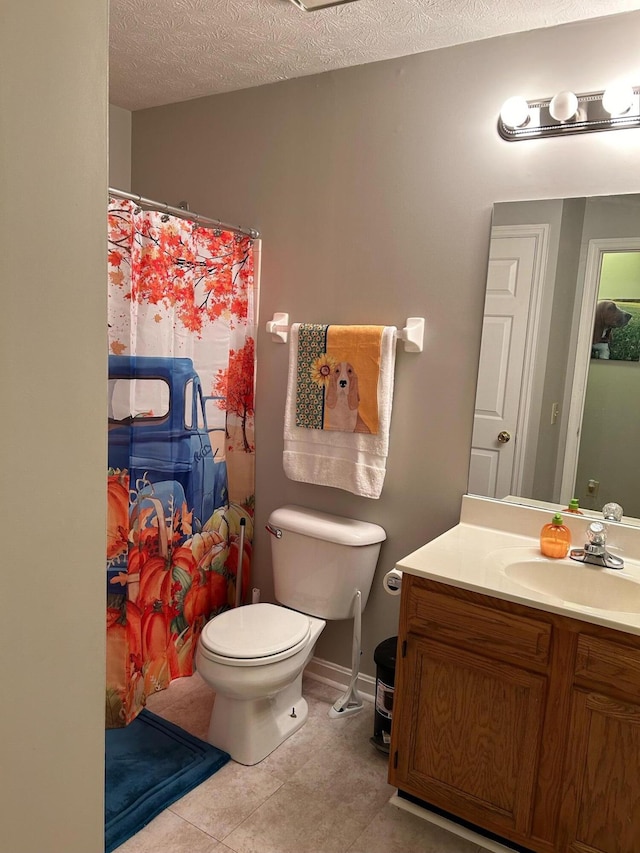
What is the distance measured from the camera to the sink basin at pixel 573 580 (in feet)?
6.00

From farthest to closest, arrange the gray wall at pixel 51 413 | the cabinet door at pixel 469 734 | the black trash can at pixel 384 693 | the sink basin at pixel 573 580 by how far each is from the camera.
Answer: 1. the black trash can at pixel 384 693
2. the sink basin at pixel 573 580
3. the cabinet door at pixel 469 734
4. the gray wall at pixel 51 413

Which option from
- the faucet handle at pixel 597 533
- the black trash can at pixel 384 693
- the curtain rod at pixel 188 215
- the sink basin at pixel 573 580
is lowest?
the black trash can at pixel 384 693

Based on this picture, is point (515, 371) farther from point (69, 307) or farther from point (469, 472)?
point (69, 307)

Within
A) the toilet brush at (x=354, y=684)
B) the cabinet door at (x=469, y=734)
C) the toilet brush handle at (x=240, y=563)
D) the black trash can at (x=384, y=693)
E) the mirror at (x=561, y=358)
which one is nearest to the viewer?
the cabinet door at (x=469, y=734)

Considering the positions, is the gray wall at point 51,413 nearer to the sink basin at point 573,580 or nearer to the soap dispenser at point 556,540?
the sink basin at point 573,580

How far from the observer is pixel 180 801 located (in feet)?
6.57

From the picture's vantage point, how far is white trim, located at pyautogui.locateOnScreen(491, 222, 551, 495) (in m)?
2.08

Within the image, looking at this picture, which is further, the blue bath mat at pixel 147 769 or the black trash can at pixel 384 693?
the black trash can at pixel 384 693

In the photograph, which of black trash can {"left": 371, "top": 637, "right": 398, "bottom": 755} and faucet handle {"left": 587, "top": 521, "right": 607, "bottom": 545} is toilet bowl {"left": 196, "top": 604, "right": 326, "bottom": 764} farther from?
faucet handle {"left": 587, "top": 521, "right": 607, "bottom": 545}

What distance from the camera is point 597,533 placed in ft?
6.31

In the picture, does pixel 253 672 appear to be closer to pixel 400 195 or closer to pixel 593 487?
pixel 593 487

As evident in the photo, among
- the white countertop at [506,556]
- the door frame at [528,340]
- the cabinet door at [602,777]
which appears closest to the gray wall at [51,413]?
the white countertop at [506,556]

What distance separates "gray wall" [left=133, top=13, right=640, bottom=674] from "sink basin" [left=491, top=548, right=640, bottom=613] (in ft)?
1.38

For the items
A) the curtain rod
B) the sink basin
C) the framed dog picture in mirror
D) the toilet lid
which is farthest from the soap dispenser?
the curtain rod
